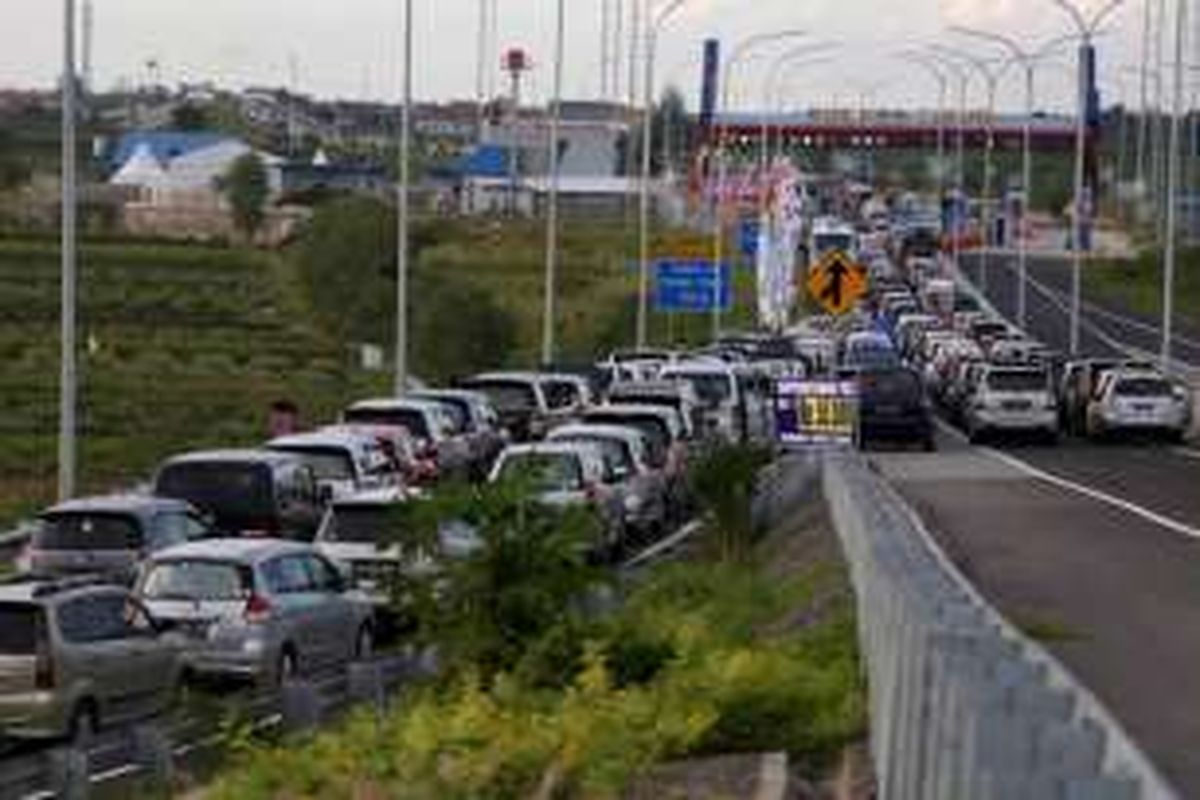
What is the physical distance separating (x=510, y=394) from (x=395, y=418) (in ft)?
30.3

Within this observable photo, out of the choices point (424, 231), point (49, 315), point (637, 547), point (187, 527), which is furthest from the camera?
point (424, 231)

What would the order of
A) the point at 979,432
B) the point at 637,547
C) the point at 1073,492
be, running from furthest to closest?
1. the point at 979,432
2. the point at 1073,492
3. the point at 637,547

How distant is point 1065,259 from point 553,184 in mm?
112989

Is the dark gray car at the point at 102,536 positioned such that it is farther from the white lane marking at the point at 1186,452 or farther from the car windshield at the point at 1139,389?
the car windshield at the point at 1139,389

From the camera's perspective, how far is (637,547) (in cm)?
4059

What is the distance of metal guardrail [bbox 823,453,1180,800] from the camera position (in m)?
6.99

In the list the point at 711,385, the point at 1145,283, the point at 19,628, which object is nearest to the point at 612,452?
the point at 711,385

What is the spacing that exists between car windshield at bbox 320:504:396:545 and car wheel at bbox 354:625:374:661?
2224 mm

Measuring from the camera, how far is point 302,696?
20859mm

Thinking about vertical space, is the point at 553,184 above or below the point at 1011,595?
above

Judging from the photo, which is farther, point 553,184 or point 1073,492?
point 553,184

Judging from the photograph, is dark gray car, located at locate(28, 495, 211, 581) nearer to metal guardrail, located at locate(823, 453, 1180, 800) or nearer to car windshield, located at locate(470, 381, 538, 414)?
metal guardrail, located at locate(823, 453, 1180, 800)

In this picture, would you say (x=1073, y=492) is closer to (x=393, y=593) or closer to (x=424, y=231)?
(x=393, y=593)

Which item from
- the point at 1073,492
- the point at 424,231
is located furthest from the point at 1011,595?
the point at 424,231
